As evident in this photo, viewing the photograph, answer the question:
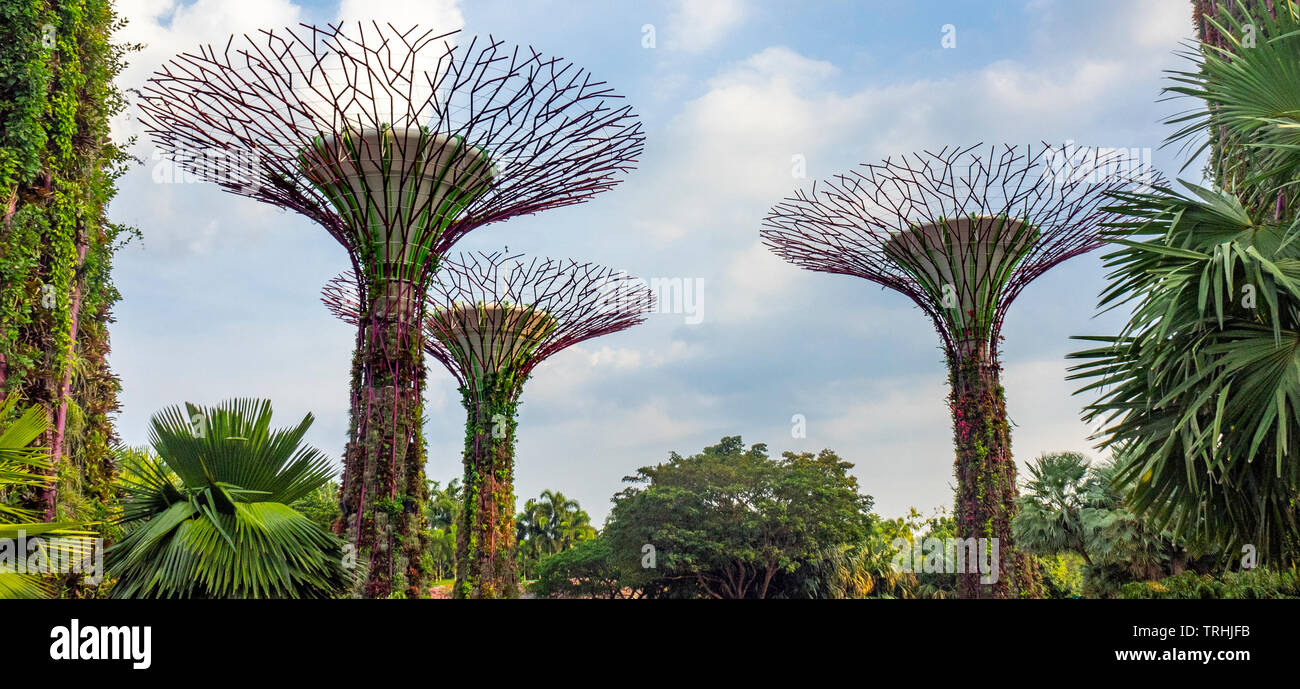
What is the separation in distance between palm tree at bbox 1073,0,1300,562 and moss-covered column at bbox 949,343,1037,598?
764 centimetres

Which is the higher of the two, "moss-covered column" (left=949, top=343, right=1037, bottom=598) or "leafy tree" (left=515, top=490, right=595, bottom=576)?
"moss-covered column" (left=949, top=343, right=1037, bottom=598)

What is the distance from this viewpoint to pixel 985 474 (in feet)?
50.1

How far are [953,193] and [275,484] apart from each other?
40.6 ft

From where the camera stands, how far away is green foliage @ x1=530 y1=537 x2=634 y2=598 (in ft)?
108

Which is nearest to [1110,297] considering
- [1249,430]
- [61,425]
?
[1249,430]

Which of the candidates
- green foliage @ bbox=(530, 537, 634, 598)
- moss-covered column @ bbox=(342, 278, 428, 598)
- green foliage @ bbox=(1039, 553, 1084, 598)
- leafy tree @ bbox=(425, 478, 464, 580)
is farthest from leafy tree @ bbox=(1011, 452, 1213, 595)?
leafy tree @ bbox=(425, 478, 464, 580)

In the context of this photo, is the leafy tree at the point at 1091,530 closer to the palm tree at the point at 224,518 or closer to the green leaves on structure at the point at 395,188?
the green leaves on structure at the point at 395,188

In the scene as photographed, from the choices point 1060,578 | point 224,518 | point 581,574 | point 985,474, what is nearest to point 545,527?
point 581,574

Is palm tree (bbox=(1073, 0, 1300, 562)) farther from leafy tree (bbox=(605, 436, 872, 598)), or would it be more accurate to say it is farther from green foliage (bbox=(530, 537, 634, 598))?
green foliage (bbox=(530, 537, 634, 598))

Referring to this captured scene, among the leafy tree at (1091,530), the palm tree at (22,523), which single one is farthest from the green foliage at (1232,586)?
the palm tree at (22,523)

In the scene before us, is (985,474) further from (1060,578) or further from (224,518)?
(1060,578)

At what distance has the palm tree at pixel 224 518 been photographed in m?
6.48

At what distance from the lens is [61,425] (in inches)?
411
